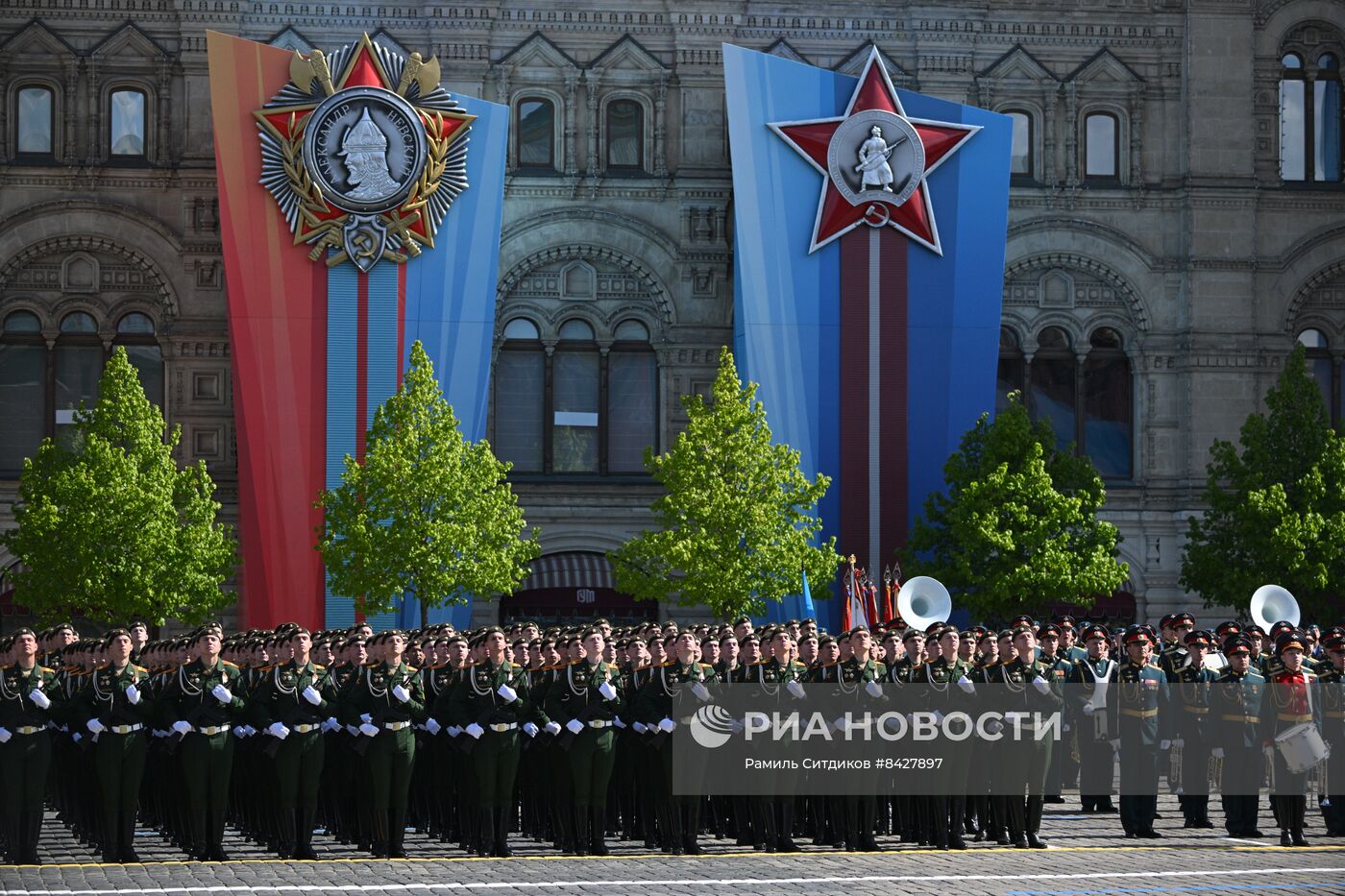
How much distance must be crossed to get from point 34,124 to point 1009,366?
22.8m

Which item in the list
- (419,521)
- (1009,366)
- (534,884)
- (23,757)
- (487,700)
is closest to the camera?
(534,884)

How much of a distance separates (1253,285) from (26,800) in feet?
115

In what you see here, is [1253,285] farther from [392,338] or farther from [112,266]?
[112,266]

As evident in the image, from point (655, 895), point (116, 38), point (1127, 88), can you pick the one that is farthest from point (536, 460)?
point (655, 895)

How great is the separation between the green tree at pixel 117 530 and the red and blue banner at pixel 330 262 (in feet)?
5.84

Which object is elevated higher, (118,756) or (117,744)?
(117,744)

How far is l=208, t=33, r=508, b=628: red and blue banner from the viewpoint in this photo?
1718 inches

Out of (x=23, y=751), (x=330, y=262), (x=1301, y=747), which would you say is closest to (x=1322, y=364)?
(x=330, y=262)

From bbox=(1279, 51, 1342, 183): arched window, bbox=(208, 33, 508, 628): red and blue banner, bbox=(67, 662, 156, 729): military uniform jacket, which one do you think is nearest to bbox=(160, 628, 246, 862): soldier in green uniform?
bbox=(67, 662, 156, 729): military uniform jacket

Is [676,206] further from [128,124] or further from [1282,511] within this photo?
[1282,511]

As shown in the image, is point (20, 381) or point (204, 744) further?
point (20, 381)

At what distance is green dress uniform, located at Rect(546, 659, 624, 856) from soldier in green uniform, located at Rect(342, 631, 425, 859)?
4.84ft

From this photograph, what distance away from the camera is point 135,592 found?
40.9 meters

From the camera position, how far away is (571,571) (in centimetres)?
4656
